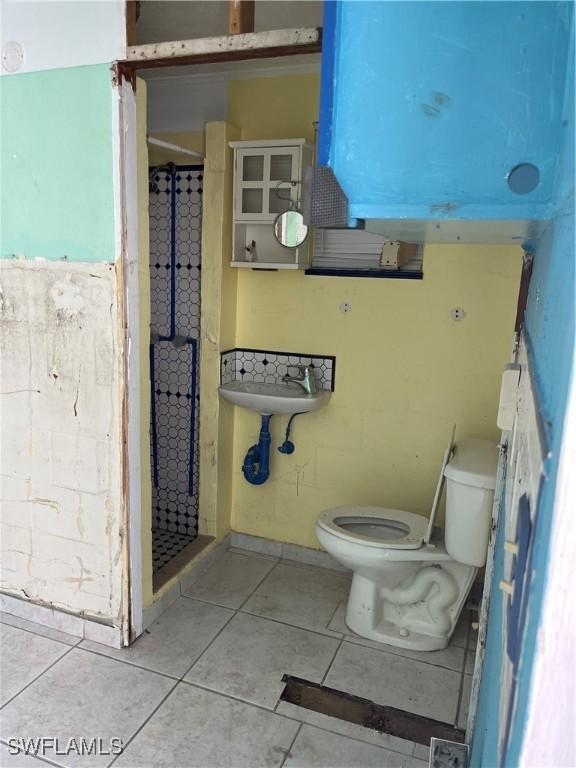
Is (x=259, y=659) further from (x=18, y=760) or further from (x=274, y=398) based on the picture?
(x=274, y=398)

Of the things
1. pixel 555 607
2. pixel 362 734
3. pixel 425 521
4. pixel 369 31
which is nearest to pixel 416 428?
pixel 425 521

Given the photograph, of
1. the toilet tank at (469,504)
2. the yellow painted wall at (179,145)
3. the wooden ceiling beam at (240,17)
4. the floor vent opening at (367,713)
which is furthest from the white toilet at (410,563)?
the yellow painted wall at (179,145)

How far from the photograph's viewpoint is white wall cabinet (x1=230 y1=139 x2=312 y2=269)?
2.54 metres

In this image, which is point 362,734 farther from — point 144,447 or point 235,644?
point 144,447

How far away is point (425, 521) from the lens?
95.7 inches

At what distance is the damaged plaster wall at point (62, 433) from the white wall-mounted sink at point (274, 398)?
0.73 metres

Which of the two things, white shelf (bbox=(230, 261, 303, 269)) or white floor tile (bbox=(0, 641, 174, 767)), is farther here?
white shelf (bbox=(230, 261, 303, 269))

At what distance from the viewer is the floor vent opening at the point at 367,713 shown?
1.88 metres

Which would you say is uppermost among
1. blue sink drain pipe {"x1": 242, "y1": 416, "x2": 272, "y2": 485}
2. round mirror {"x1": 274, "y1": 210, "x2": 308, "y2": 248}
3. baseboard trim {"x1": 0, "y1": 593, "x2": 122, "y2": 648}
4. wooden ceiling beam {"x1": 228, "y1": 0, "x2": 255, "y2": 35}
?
wooden ceiling beam {"x1": 228, "y1": 0, "x2": 255, "y2": 35}

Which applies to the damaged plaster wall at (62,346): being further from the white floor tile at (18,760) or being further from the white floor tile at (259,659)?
the white floor tile at (18,760)

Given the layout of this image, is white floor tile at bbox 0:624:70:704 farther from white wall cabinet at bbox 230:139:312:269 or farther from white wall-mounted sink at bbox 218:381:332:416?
white wall cabinet at bbox 230:139:312:269

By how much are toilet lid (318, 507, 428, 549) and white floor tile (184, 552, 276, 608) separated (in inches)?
22.3

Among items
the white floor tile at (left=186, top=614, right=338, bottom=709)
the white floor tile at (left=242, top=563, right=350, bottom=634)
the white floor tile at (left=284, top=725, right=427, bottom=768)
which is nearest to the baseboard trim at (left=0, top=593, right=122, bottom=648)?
the white floor tile at (left=186, top=614, right=338, bottom=709)

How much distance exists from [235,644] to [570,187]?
84.2 inches
